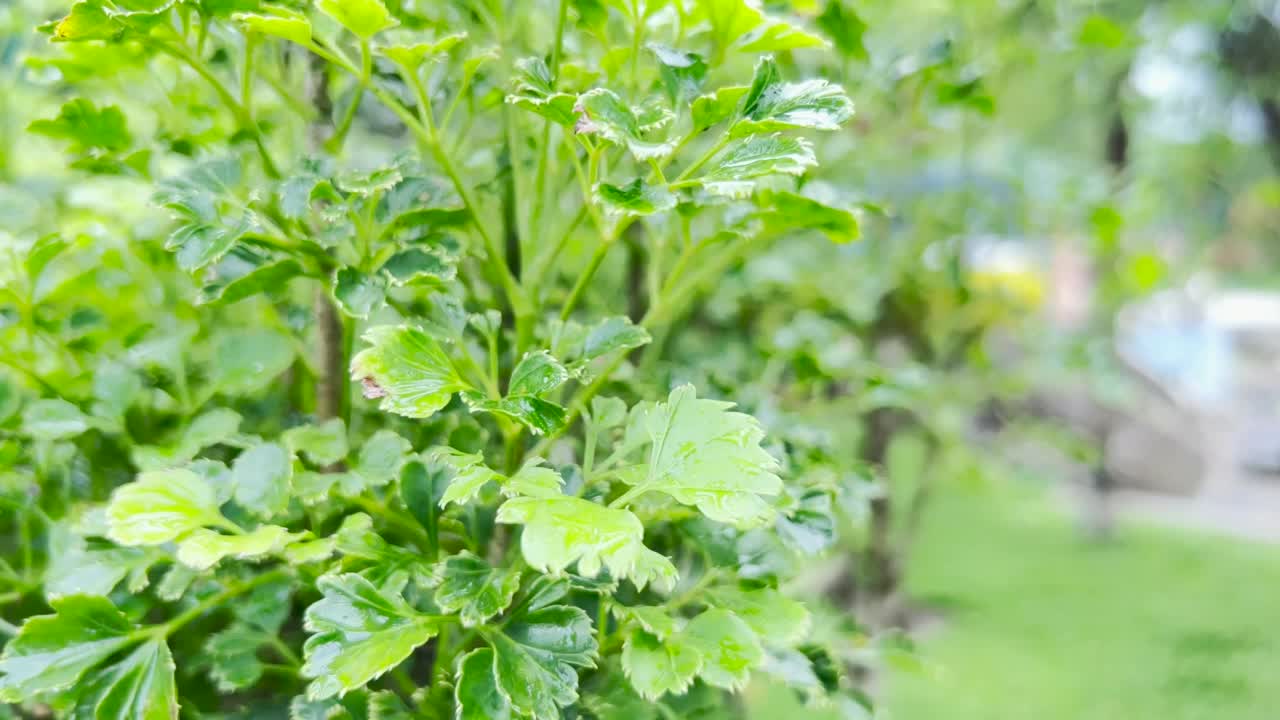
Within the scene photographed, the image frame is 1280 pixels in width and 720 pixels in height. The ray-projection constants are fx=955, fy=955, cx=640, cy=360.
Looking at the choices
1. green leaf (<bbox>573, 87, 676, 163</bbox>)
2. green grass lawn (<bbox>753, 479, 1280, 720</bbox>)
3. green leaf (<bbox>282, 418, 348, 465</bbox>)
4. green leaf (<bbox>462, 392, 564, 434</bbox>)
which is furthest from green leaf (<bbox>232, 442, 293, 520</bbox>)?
green grass lawn (<bbox>753, 479, 1280, 720</bbox>)

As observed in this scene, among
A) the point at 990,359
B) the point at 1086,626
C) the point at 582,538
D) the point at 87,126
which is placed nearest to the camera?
the point at 582,538

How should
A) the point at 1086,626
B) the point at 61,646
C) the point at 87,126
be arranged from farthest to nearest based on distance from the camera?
1. the point at 1086,626
2. the point at 87,126
3. the point at 61,646

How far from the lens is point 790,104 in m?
0.44

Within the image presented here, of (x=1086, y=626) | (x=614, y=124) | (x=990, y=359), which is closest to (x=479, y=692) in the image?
(x=614, y=124)

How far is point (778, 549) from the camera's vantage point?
589mm

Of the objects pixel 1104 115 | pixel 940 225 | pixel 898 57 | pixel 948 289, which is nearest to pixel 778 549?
pixel 898 57

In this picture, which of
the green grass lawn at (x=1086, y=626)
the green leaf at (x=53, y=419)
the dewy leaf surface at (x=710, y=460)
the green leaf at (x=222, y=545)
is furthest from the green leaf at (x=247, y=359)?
the green grass lawn at (x=1086, y=626)

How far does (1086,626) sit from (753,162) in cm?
272

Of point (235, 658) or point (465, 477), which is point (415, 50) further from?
point (235, 658)

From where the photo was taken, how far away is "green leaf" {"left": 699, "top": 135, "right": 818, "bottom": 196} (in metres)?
0.42

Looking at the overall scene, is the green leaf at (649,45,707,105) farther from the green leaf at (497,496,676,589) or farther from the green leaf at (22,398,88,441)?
the green leaf at (22,398,88,441)

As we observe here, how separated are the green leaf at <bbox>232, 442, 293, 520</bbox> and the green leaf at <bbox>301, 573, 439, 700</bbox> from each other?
7cm

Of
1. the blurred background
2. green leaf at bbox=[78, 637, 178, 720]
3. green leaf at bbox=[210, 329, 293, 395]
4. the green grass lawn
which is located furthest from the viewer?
the green grass lawn

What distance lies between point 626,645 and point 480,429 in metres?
0.17
